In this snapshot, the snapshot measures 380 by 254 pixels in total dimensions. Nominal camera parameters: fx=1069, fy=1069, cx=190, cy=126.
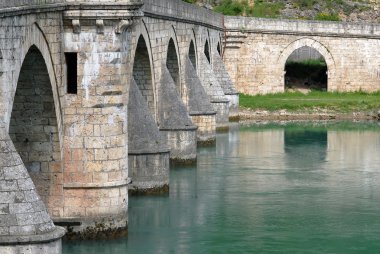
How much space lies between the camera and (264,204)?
2086 centimetres

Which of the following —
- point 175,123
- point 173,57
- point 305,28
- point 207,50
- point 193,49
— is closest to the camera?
point 175,123

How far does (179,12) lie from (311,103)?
13470 mm

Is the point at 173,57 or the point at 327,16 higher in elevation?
the point at 327,16

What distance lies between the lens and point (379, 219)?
1941 centimetres

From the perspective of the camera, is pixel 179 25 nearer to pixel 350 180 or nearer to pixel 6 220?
pixel 350 180

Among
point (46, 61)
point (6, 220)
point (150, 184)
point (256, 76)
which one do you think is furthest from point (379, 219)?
point (256, 76)

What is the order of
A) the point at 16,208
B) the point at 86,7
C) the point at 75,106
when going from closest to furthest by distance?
the point at 16,208
the point at 86,7
the point at 75,106

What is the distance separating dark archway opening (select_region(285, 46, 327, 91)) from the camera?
154ft

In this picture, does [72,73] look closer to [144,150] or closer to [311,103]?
[144,150]

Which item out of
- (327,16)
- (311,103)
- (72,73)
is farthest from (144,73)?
(327,16)

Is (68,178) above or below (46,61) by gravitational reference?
below

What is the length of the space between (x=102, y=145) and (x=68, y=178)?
0.72 m

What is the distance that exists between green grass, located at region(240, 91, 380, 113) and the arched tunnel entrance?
79.0 feet

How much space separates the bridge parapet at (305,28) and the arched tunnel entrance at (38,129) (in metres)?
27.6
